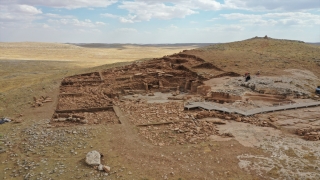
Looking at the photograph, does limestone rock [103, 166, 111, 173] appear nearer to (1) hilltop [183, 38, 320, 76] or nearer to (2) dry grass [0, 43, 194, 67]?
(1) hilltop [183, 38, 320, 76]

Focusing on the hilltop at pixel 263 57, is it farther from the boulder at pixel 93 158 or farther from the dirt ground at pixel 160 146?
the boulder at pixel 93 158

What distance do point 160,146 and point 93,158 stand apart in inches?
106

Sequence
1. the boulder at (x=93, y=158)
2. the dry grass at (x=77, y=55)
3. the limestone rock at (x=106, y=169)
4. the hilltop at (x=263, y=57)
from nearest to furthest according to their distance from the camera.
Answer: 1. the limestone rock at (x=106, y=169)
2. the boulder at (x=93, y=158)
3. the hilltop at (x=263, y=57)
4. the dry grass at (x=77, y=55)

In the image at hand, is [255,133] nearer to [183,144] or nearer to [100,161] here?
[183,144]

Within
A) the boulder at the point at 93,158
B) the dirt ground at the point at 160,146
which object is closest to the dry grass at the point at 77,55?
the dirt ground at the point at 160,146

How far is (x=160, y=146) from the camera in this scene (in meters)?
10.5

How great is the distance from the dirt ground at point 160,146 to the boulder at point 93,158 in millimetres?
191

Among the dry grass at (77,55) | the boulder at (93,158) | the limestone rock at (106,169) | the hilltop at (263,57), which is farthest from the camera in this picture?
the dry grass at (77,55)

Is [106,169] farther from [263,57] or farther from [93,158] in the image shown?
[263,57]

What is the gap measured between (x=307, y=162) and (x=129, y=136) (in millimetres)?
6918

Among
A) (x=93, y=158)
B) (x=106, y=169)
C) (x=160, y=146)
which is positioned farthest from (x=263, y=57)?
(x=106, y=169)

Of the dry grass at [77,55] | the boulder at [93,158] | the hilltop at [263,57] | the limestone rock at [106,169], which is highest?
the hilltop at [263,57]

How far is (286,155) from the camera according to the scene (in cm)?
945

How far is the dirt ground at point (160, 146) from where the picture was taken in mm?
8625
